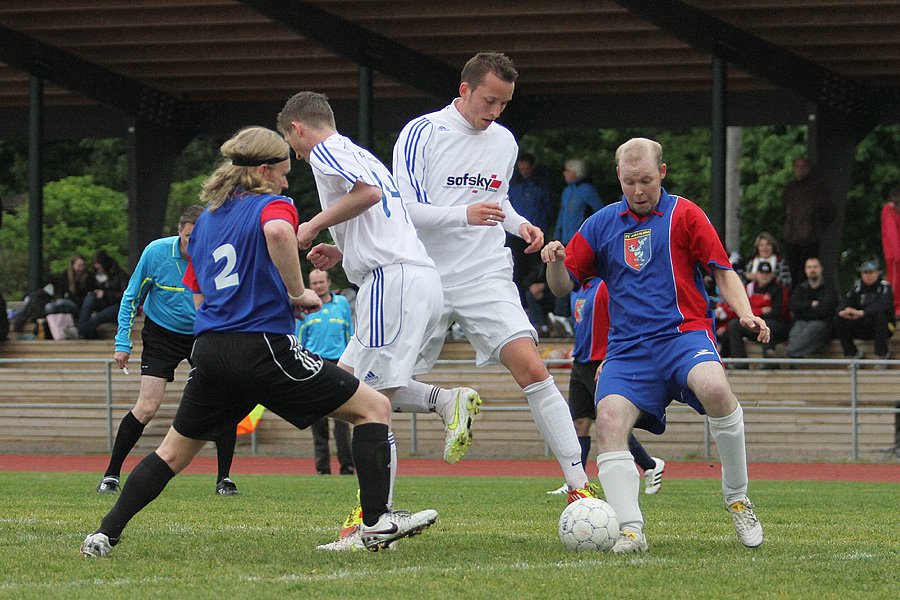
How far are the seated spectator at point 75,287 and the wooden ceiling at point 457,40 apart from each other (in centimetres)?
383

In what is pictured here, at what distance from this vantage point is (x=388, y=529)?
5.36 meters

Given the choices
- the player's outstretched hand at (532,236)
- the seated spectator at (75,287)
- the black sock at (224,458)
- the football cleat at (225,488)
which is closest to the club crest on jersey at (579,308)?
the black sock at (224,458)

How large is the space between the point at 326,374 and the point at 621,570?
1.42 metres

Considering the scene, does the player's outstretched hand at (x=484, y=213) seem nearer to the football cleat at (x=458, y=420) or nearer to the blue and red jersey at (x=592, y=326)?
the football cleat at (x=458, y=420)

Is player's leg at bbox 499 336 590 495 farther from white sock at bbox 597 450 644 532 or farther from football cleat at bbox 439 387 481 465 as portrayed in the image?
white sock at bbox 597 450 644 532

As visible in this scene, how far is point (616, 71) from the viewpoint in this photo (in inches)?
845

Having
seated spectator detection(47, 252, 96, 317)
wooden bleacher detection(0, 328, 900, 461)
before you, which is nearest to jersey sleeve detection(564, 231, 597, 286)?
wooden bleacher detection(0, 328, 900, 461)

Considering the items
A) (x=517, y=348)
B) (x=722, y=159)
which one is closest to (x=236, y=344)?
(x=517, y=348)

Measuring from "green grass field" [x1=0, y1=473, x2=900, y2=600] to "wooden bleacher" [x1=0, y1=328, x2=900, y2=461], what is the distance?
627 centimetres

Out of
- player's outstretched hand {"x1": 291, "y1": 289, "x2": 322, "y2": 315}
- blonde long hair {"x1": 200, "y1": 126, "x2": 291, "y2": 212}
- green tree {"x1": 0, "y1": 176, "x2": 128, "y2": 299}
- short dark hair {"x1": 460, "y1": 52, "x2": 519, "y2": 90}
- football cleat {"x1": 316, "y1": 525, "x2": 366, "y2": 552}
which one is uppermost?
green tree {"x1": 0, "y1": 176, "x2": 128, "y2": 299}

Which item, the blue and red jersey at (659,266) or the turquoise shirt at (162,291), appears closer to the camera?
the blue and red jersey at (659,266)

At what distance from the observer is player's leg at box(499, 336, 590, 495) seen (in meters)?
6.26

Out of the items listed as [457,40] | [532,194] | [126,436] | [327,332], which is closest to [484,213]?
[126,436]

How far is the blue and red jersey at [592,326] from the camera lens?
31.0ft
